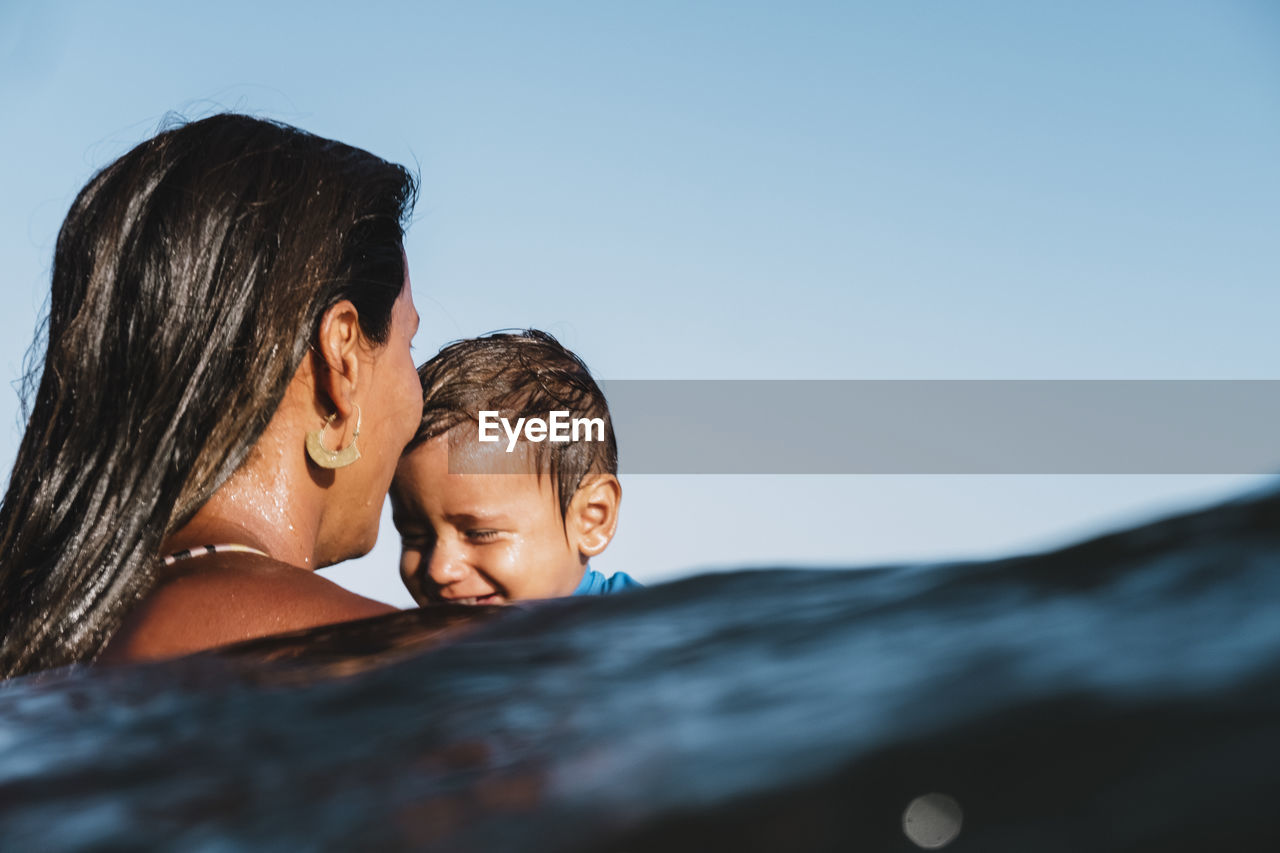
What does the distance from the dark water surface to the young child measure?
335cm

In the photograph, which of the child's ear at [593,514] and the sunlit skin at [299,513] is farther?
the child's ear at [593,514]

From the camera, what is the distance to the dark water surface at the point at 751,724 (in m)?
0.86

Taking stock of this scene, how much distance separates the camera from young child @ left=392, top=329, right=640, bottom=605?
5.00 m

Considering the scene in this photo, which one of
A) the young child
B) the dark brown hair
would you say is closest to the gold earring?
the young child

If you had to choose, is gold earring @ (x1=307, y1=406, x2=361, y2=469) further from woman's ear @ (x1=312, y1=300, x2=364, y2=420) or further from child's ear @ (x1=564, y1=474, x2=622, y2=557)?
child's ear @ (x1=564, y1=474, x2=622, y2=557)

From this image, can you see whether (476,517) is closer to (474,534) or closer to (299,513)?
(474,534)

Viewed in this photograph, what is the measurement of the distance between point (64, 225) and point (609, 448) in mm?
3339

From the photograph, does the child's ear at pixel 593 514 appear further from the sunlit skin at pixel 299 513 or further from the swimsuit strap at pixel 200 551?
the swimsuit strap at pixel 200 551

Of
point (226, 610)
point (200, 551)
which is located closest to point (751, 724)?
point (226, 610)

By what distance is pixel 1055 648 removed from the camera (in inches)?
42.2

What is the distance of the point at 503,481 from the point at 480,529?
0.75 ft

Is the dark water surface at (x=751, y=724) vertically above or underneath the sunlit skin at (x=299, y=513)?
underneath

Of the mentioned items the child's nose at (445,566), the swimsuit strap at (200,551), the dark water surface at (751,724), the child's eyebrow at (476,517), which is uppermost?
the child's eyebrow at (476,517)

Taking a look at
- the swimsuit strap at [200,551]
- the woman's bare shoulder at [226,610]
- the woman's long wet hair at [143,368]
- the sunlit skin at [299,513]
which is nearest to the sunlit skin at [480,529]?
the sunlit skin at [299,513]
